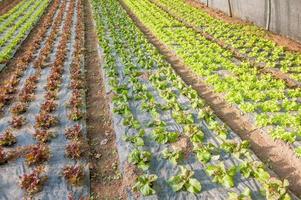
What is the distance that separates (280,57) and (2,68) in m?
13.3

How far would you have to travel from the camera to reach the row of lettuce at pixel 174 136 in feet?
23.4

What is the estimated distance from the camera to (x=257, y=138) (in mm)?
9125

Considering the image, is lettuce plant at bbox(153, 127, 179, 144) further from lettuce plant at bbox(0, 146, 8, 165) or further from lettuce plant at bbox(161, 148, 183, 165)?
lettuce plant at bbox(0, 146, 8, 165)

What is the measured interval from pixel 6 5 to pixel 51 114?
2840 centimetres

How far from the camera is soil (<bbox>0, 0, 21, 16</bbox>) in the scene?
3126cm

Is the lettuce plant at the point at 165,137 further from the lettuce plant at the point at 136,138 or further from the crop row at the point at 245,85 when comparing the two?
the crop row at the point at 245,85

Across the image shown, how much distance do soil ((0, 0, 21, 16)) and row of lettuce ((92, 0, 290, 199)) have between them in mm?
20828

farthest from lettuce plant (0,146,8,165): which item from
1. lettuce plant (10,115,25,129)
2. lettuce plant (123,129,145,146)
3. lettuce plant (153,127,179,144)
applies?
lettuce plant (153,127,179,144)

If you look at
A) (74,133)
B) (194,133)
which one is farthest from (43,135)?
(194,133)

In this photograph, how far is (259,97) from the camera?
1052cm

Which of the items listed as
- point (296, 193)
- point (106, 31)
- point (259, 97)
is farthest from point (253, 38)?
point (296, 193)

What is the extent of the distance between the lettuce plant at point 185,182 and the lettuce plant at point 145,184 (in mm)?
422

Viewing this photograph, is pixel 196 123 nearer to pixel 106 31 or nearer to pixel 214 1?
pixel 106 31

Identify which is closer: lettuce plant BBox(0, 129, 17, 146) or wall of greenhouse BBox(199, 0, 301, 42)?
lettuce plant BBox(0, 129, 17, 146)
